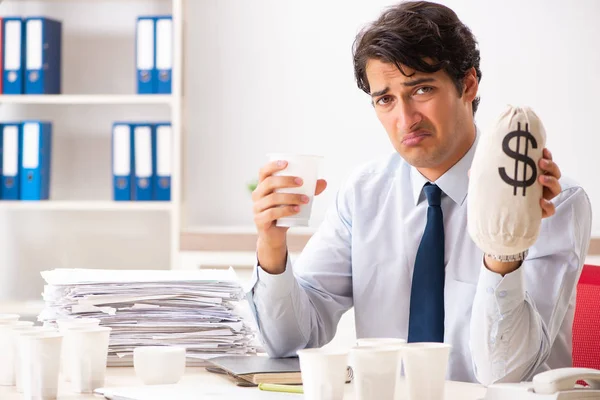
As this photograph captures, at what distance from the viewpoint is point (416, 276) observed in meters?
1.65

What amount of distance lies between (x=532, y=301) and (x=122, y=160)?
215 centimetres

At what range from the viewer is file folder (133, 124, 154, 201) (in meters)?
3.24

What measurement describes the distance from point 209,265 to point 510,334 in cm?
191

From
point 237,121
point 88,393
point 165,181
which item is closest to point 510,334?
point 88,393

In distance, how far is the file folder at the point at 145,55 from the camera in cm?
323

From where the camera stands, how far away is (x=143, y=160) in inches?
128

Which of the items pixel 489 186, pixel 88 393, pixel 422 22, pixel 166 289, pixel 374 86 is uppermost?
pixel 422 22

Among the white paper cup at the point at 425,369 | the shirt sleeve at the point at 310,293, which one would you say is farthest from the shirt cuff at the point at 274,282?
the white paper cup at the point at 425,369

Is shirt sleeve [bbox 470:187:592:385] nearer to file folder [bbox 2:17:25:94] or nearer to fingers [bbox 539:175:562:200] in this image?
fingers [bbox 539:175:562:200]

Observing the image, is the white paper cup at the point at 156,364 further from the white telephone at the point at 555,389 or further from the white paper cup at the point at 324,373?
the white telephone at the point at 555,389

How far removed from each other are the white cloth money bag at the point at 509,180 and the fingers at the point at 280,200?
354 millimetres

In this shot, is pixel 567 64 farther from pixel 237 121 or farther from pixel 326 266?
pixel 326 266

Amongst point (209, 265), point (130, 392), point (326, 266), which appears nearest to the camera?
point (130, 392)

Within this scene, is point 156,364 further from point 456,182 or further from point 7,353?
point 456,182
